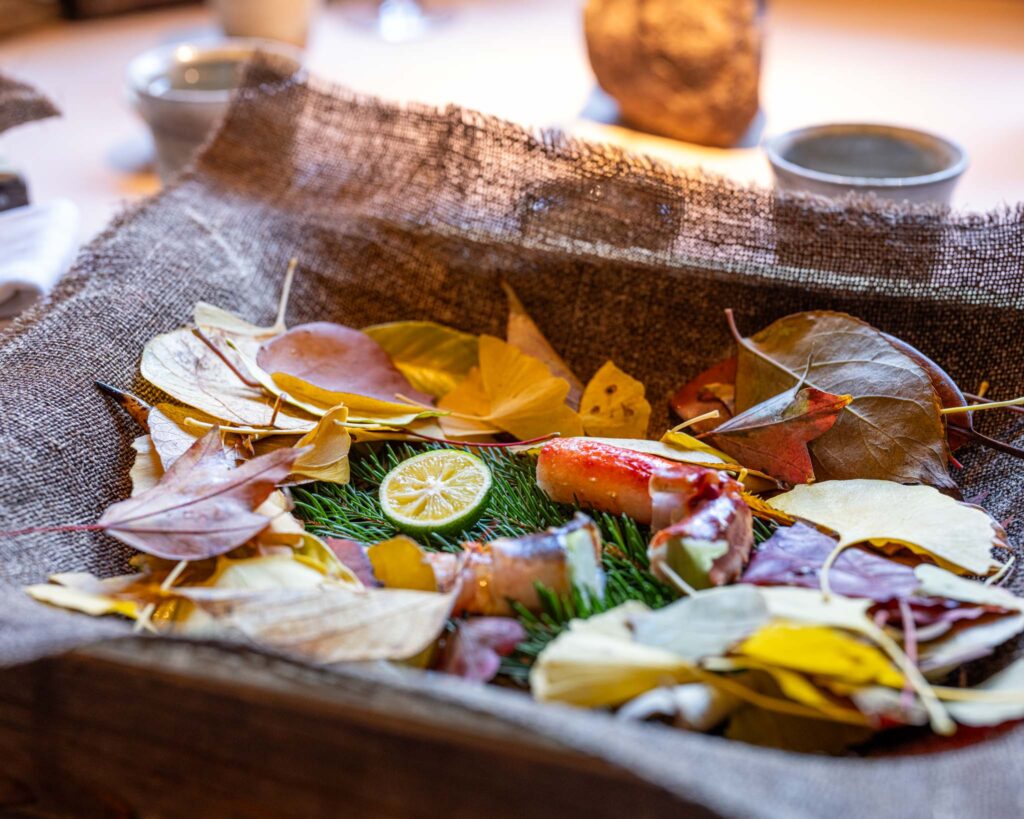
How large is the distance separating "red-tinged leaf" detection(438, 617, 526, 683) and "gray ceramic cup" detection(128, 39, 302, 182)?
1.45 feet

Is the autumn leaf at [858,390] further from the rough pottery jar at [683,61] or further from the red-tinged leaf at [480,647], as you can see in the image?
the rough pottery jar at [683,61]

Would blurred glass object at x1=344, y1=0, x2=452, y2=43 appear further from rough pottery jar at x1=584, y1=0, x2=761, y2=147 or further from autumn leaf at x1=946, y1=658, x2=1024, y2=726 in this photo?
autumn leaf at x1=946, y1=658, x2=1024, y2=726

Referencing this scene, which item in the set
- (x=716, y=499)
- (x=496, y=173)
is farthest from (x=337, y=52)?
(x=716, y=499)

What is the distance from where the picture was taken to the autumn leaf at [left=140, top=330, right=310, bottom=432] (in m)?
0.47

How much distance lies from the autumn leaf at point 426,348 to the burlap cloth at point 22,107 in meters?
0.32

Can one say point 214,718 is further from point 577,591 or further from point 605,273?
point 605,273

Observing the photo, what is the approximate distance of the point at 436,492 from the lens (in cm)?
44

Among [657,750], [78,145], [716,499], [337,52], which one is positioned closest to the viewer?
[657,750]

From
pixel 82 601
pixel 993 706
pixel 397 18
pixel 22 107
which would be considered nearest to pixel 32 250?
pixel 22 107

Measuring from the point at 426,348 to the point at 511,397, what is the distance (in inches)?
3.1

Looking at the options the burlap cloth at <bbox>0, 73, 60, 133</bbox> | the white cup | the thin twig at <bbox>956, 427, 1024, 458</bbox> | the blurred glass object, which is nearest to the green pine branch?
the thin twig at <bbox>956, 427, 1024, 458</bbox>

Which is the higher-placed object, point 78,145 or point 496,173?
point 496,173

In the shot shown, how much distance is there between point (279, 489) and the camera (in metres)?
0.44

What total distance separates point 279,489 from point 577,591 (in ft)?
0.49
